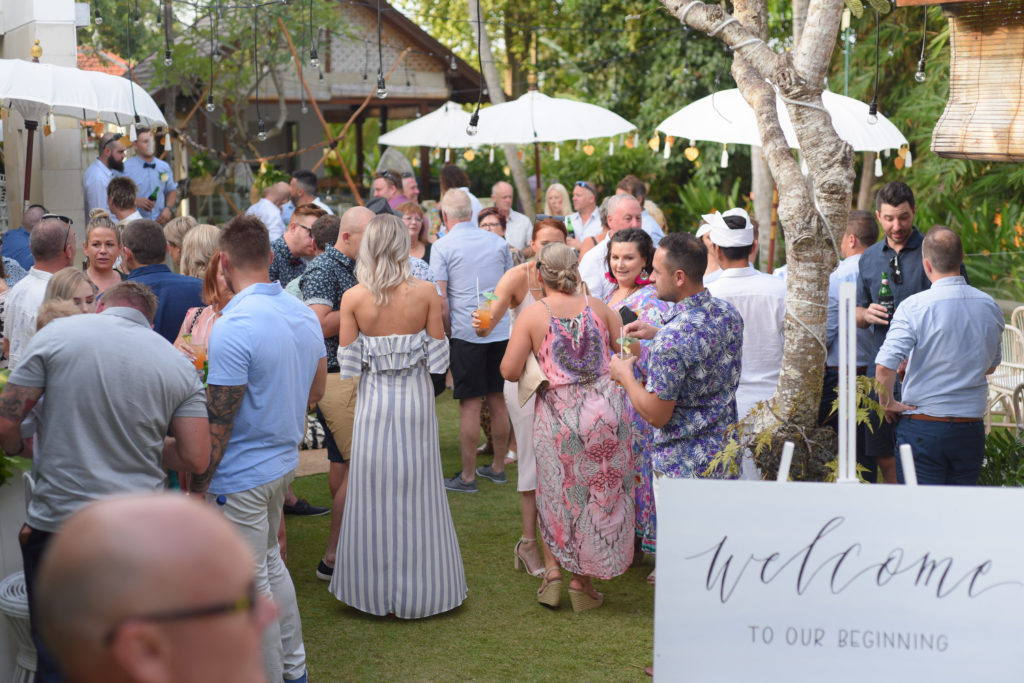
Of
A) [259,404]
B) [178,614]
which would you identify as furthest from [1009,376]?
[178,614]

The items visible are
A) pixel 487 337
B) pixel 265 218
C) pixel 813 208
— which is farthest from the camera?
pixel 265 218

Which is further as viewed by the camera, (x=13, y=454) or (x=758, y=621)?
(x=13, y=454)

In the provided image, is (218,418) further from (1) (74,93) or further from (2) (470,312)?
(1) (74,93)

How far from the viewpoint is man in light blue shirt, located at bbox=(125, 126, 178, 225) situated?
1054 centimetres

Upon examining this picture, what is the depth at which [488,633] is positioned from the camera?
5.04 meters

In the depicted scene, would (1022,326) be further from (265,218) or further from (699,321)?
(265,218)

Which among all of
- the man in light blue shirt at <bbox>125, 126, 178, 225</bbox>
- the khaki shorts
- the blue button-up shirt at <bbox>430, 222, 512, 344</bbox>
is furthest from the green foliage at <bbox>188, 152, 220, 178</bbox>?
the khaki shorts

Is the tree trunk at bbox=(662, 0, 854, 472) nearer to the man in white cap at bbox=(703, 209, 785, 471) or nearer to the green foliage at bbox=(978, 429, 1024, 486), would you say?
the man in white cap at bbox=(703, 209, 785, 471)

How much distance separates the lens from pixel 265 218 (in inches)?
422

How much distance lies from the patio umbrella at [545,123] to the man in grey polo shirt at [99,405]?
786 cm

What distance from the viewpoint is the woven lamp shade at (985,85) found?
412cm

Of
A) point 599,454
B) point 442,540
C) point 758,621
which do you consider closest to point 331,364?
point 442,540

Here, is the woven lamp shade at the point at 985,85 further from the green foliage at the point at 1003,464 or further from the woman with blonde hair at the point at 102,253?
the woman with blonde hair at the point at 102,253

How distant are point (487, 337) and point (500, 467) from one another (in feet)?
3.14
